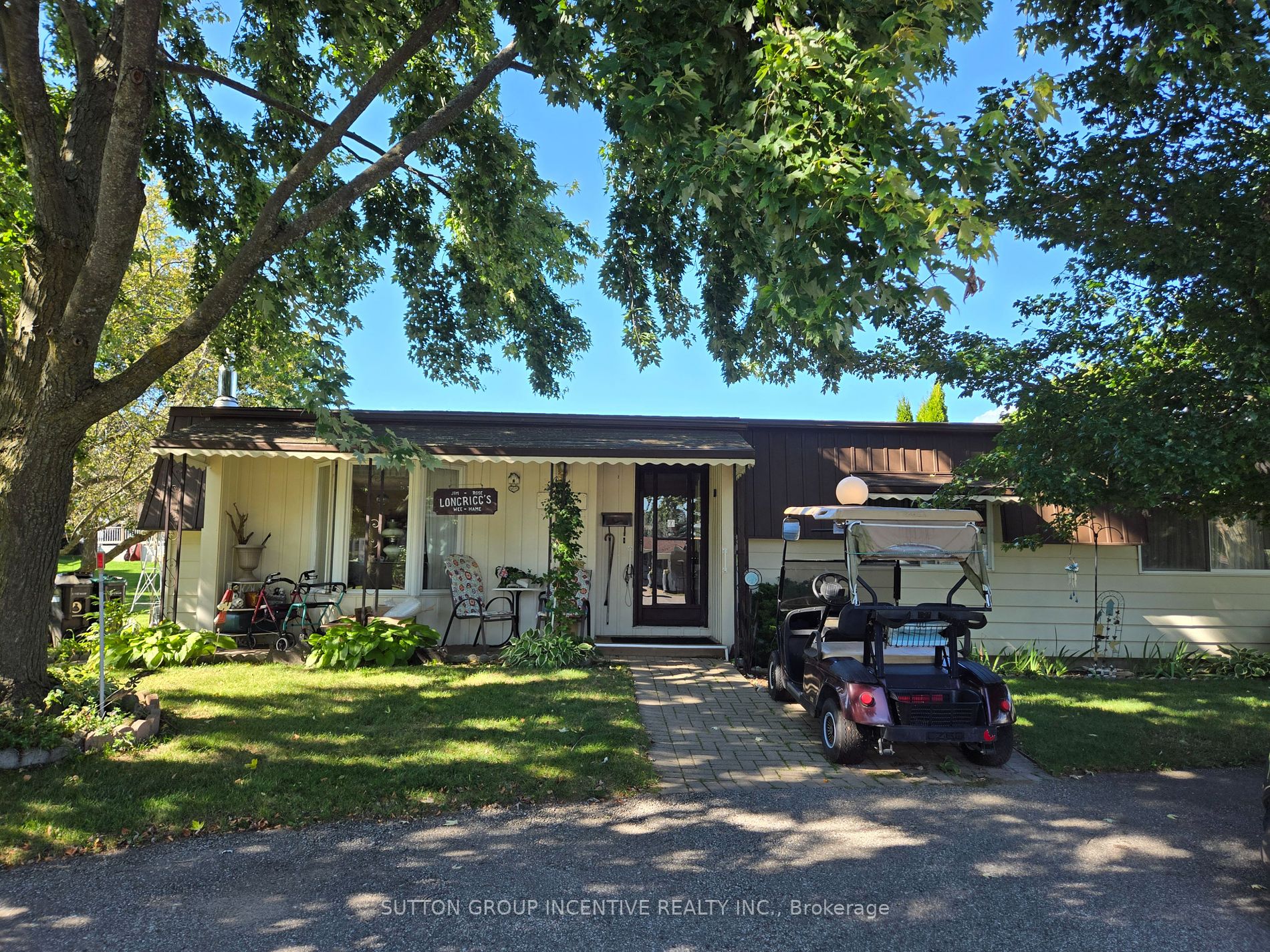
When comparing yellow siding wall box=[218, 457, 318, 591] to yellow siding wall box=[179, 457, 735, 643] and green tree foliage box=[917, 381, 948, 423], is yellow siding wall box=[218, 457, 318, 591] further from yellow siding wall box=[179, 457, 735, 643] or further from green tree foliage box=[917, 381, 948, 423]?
green tree foliage box=[917, 381, 948, 423]

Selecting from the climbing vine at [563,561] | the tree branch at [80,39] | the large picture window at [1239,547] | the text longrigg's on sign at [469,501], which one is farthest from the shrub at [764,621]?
the tree branch at [80,39]

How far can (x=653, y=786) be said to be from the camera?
5.23 meters

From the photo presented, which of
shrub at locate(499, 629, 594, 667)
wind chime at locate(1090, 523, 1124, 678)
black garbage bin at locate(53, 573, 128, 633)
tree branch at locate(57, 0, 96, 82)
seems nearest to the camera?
tree branch at locate(57, 0, 96, 82)

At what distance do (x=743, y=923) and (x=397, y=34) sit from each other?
9.77 m

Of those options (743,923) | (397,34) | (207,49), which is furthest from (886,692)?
(207,49)

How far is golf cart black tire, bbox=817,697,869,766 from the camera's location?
5.71 m

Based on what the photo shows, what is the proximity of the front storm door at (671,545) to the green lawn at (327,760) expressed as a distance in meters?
3.20

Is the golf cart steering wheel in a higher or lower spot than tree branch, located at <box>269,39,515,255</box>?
lower

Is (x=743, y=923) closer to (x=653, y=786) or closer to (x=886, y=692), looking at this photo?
(x=653, y=786)

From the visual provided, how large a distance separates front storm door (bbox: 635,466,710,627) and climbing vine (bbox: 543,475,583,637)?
5.74ft

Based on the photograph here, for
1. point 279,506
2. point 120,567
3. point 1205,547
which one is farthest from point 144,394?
point 120,567

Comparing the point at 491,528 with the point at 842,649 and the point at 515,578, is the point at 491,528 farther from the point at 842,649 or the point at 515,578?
the point at 842,649

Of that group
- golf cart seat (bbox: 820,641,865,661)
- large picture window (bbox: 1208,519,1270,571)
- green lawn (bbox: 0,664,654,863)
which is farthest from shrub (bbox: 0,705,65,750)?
large picture window (bbox: 1208,519,1270,571)

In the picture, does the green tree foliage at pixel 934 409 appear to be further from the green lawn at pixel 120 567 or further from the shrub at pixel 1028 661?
the green lawn at pixel 120 567
